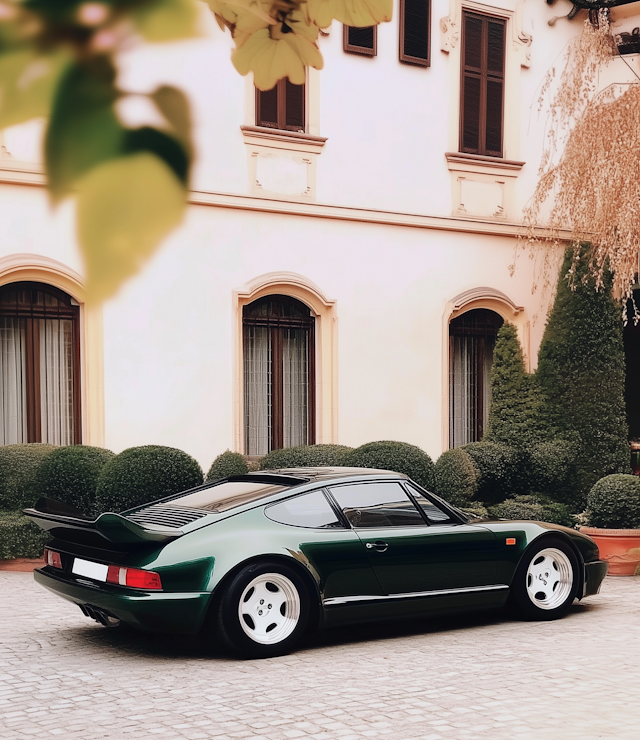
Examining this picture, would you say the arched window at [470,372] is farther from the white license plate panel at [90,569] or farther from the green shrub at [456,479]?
the white license plate panel at [90,569]

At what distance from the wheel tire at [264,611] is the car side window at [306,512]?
381 millimetres

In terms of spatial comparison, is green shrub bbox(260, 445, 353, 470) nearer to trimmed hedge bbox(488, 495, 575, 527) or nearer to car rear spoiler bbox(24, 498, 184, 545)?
→ trimmed hedge bbox(488, 495, 575, 527)

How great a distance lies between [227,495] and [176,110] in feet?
22.5

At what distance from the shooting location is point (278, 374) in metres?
14.1

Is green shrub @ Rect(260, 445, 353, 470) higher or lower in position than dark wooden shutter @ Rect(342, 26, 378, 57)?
lower

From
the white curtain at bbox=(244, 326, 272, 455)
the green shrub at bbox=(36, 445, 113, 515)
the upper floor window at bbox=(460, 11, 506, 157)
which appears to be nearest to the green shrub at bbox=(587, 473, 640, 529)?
the white curtain at bbox=(244, 326, 272, 455)

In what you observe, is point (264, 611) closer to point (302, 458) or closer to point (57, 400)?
point (302, 458)

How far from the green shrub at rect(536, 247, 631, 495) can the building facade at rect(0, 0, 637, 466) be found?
121cm

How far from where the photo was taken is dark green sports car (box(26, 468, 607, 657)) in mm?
6551

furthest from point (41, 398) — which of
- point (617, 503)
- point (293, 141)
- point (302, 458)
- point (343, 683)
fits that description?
point (617, 503)

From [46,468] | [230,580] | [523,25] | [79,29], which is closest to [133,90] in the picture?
[79,29]

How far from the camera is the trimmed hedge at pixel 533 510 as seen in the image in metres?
12.4

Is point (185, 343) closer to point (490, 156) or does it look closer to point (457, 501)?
point (457, 501)

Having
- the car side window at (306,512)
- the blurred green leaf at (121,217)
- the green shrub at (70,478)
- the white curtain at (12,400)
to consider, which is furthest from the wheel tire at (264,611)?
the blurred green leaf at (121,217)
